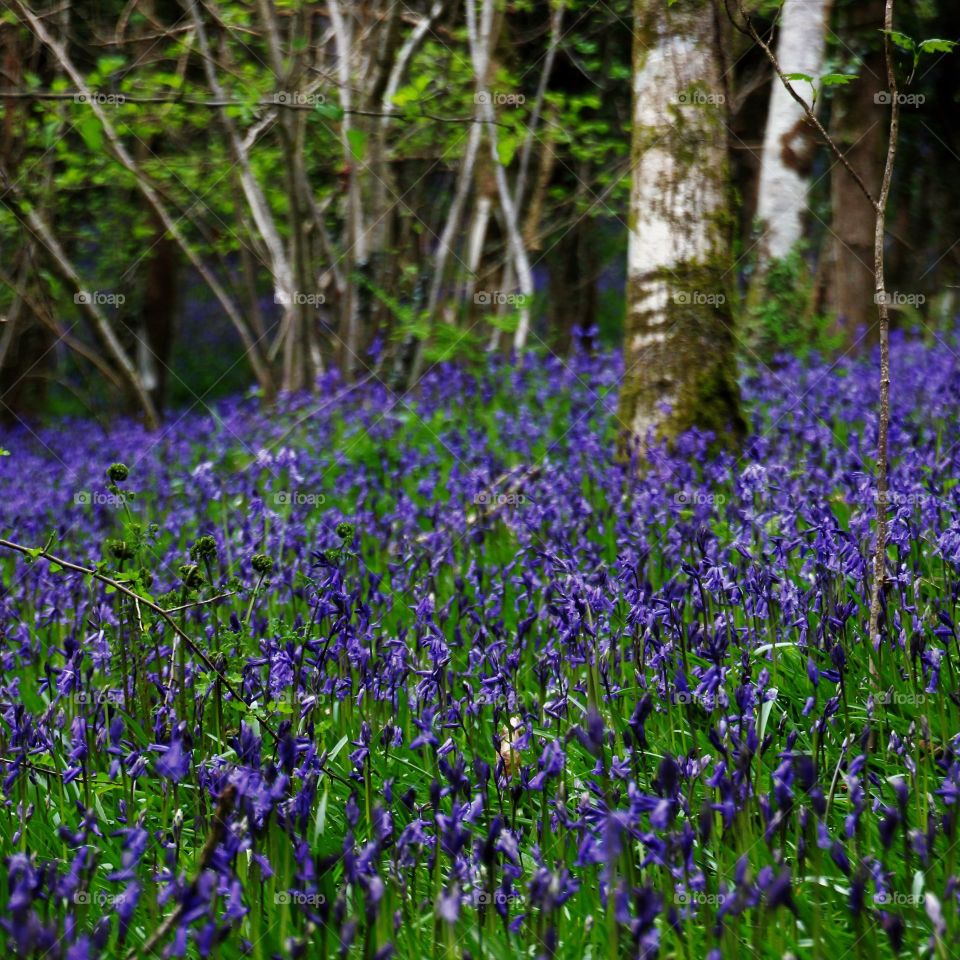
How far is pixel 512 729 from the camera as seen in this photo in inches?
103

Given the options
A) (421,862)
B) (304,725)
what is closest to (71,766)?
(304,725)

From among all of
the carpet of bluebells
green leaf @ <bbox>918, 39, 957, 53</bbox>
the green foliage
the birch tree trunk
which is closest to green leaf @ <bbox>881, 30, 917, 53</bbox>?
green leaf @ <bbox>918, 39, 957, 53</bbox>

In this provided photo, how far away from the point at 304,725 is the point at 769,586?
134cm

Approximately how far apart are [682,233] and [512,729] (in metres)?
3.61

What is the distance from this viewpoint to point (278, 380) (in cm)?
1073

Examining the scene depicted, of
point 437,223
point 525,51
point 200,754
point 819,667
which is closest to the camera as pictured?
point 200,754

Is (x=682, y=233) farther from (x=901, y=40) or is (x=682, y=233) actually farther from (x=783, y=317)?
(x=783, y=317)

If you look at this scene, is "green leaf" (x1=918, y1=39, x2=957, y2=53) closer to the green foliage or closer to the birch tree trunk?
the green foliage

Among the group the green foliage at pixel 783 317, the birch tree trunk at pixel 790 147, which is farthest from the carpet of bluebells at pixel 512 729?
the birch tree trunk at pixel 790 147

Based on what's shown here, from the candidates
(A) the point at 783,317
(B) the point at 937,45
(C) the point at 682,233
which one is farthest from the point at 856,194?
(B) the point at 937,45

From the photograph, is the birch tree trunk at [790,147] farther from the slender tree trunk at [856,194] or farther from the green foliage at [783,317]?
the slender tree trunk at [856,194]

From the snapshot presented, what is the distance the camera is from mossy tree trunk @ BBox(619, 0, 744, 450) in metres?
5.43

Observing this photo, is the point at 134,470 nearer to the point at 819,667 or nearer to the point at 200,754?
the point at 200,754

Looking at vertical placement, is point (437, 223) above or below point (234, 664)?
above
